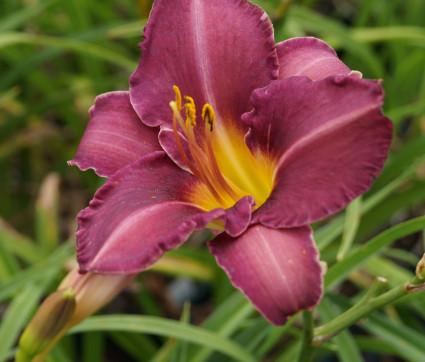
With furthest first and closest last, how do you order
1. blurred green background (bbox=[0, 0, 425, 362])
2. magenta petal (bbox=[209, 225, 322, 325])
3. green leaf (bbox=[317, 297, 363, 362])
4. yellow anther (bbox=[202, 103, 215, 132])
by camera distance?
blurred green background (bbox=[0, 0, 425, 362]) → green leaf (bbox=[317, 297, 363, 362]) → yellow anther (bbox=[202, 103, 215, 132]) → magenta petal (bbox=[209, 225, 322, 325])

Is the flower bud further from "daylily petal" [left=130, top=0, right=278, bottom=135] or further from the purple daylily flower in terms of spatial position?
"daylily petal" [left=130, top=0, right=278, bottom=135]

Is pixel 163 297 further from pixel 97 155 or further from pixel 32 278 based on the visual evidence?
pixel 97 155

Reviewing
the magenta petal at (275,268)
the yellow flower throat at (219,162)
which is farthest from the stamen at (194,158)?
the magenta petal at (275,268)

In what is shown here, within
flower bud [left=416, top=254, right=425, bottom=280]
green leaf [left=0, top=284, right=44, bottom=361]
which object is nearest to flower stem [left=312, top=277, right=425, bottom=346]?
flower bud [left=416, top=254, right=425, bottom=280]

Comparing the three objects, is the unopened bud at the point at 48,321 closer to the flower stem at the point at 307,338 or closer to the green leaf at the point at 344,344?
the flower stem at the point at 307,338

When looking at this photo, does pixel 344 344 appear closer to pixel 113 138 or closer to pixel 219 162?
pixel 219 162

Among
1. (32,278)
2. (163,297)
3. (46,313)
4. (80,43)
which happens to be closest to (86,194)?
(163,297)
